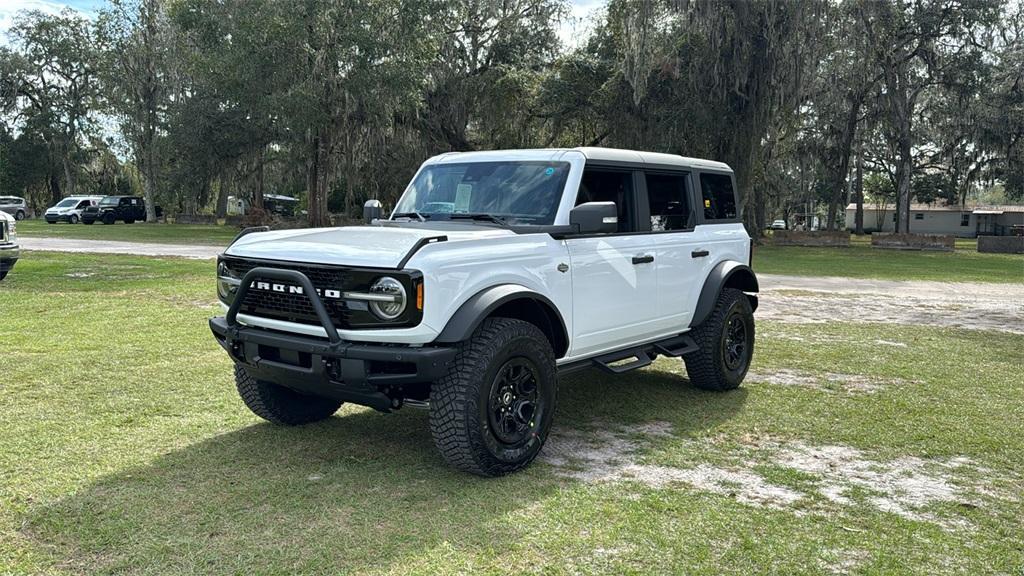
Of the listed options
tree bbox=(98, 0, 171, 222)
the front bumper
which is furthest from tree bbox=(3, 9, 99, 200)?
the front bumper

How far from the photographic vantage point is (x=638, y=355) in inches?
234

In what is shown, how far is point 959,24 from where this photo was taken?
1331 inches

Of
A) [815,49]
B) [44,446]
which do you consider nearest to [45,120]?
[815,49]

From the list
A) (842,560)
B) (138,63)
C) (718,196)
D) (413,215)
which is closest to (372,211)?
(413,215)

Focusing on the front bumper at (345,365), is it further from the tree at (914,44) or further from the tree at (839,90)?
the tree at (914,44)

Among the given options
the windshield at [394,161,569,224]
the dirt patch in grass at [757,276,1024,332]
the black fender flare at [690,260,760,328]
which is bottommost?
the dirt patch in grass at [757,276,1024,332]

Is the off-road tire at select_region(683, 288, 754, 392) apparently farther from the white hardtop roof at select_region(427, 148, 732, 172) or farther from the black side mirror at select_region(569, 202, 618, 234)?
the black side mirror at select_region(569, 202, 618, 234)

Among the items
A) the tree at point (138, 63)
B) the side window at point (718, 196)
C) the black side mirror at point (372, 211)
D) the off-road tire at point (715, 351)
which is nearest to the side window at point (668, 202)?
the side window at point (718, 196)

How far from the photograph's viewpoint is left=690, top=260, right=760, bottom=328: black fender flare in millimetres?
6461

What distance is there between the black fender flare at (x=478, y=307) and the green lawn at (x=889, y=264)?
659 inches

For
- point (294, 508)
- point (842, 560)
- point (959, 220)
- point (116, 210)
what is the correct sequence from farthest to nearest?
point (959, 220), point (116, 210), point (294, 508), point (842, 560)

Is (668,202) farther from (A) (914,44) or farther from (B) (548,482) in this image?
(A) (914,44)

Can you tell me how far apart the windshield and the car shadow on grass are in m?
1.60

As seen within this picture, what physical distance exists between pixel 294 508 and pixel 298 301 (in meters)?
1.13
